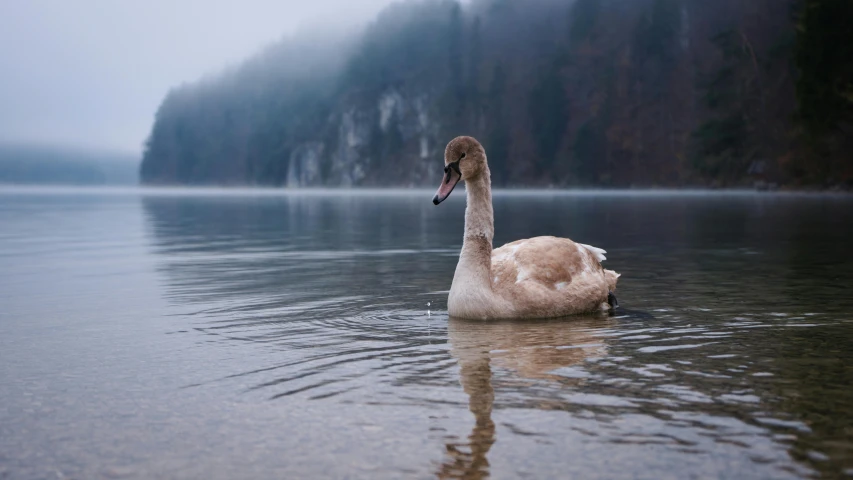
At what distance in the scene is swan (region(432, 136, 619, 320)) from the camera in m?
10.7

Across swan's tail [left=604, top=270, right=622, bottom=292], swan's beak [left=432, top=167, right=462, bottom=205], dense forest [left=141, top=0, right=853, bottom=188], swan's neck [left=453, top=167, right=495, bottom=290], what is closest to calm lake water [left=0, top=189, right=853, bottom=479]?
swan's tail [left=604, top=270, right=622, bottom=292]

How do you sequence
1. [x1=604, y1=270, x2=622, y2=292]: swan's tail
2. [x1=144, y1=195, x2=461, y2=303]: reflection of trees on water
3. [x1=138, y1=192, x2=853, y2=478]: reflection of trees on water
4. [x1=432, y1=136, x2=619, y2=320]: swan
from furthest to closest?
[x1=144, y1=195, x2=461, y2=303]: reflection of trees on water < [x1=604, y1=270, x2=622, y2=292]: swan's tail < [x1=432, y1=136, x2=619, y2=320]: swan < [x1=138, y1=192, x2=853, y2=478]: reflection of trees on water

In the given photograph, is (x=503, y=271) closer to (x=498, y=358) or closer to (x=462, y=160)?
(x=462, y=160)

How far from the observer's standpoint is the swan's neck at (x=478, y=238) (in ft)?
35.4

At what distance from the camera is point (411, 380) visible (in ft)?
24.9

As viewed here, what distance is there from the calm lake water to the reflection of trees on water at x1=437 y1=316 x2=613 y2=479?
0.09 ft

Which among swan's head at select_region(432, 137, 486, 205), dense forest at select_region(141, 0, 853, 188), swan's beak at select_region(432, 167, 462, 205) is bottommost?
swan's beak at select_region(432, 167, 462, 205)

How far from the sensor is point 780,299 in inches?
498

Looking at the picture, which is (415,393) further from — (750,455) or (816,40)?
(816,40)

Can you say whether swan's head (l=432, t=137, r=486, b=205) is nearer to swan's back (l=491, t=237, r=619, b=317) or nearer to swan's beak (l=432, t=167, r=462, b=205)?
swan's beak (l=432, t=167, r=462, b=205)

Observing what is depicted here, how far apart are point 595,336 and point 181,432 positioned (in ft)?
16.6

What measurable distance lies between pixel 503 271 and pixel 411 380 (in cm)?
385

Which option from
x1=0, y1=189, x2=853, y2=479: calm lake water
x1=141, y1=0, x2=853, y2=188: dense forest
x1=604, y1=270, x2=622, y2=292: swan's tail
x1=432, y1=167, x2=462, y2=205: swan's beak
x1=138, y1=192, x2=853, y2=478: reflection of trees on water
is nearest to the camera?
x1=0, y1=189, x2=853, y2=479: calm lake water

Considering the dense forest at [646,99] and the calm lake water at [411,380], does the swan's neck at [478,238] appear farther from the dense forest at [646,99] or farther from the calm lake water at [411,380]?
the dense forest at [646,99]
